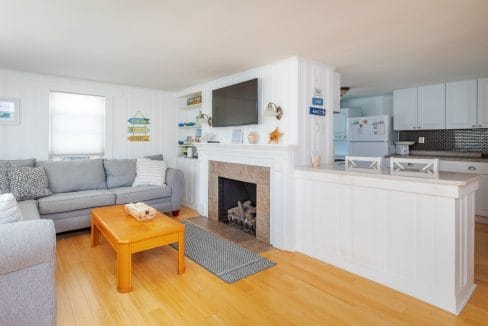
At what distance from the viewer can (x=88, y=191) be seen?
154 inches

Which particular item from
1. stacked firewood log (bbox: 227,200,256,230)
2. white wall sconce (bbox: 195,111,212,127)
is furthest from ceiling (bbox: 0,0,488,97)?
stacked firewood log (bbox: 227,200,256,230)

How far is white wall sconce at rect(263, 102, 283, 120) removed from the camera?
3.32m

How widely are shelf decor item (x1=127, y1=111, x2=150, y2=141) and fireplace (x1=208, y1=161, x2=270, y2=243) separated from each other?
1.63 m

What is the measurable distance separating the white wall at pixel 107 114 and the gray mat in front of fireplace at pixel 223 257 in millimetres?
2309

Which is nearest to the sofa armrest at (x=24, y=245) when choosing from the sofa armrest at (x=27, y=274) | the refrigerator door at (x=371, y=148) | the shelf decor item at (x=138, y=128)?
the sofa armrest at (x=27, y=274)

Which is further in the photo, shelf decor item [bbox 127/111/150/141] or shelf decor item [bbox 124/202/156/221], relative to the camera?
shelf decor item [bbox 127/111/150/141]

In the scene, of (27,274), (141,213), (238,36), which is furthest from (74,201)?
(238,36)

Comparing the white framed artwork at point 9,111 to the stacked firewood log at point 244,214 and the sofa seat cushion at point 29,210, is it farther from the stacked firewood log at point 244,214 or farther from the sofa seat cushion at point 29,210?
the stacked firewood log at point 244,214

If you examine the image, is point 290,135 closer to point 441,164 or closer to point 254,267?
point 254,267

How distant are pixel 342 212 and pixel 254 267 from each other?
3.26ft

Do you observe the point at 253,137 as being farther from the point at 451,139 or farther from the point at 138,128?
the point at 451,139

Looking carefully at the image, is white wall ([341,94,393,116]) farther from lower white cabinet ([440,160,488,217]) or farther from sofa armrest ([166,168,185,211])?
sofa armrest ([166,168,185,211])

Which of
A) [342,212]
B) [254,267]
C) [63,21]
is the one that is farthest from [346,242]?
[63,21]

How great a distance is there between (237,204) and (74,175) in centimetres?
236
